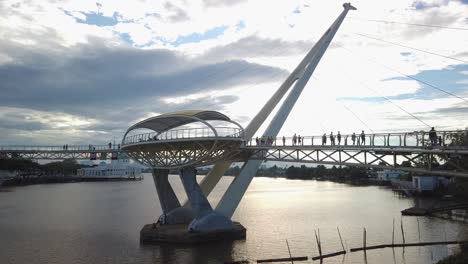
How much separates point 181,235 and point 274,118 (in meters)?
12.6

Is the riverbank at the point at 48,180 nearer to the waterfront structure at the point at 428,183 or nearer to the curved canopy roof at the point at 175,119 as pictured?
the curved canopy roof at the point at 175,119

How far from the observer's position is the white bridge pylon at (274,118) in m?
32.2

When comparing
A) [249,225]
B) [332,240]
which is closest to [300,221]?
[249,225]

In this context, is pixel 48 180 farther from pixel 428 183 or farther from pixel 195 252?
pixel 195 252

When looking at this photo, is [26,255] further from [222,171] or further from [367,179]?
[367,179]

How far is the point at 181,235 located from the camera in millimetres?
29906

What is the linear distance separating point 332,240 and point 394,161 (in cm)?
993

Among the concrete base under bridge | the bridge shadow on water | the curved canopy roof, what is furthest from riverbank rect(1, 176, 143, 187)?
the bridge shadow on water

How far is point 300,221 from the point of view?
4097cm

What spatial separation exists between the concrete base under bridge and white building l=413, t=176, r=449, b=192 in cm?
5097

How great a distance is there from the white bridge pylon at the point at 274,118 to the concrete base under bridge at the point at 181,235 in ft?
5.16

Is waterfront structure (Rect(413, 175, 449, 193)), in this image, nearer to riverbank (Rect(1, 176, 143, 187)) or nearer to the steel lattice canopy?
the steel lattice canopy

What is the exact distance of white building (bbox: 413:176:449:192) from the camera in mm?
72312

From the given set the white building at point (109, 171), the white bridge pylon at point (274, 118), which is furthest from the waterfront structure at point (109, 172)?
the white bridge pylon at point (274, 118)
